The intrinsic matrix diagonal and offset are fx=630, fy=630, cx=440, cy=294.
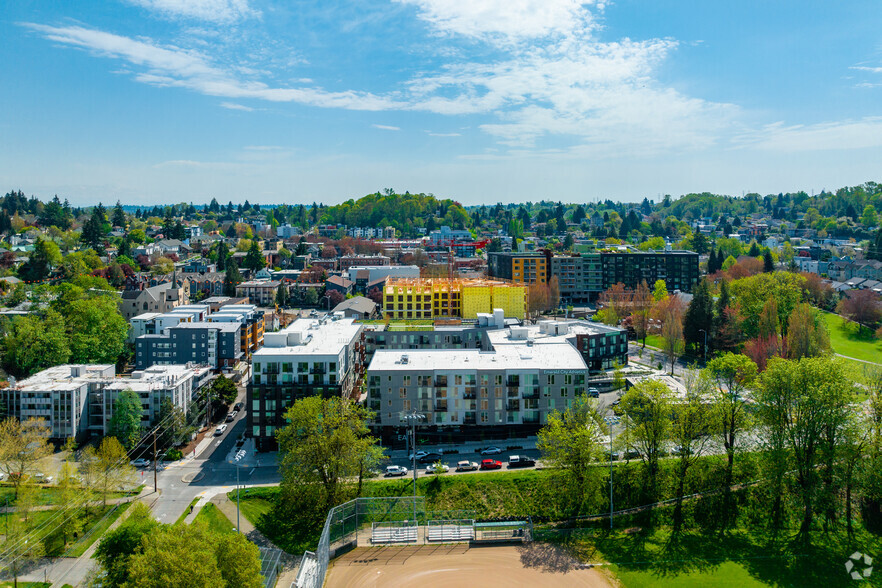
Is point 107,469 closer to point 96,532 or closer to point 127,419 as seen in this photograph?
point 96,532

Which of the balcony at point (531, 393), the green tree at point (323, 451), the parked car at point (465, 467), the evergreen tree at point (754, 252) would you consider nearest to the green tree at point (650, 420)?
the balcony at point (531, 393)

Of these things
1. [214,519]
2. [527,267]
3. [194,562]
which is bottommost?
[214,519]

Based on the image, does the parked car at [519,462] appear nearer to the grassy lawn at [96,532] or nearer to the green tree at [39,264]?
the grassy lawn at [96,532]

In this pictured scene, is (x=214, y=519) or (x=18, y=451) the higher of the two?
(x=18, y=451)

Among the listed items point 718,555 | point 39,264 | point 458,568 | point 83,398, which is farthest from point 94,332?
point 718,555

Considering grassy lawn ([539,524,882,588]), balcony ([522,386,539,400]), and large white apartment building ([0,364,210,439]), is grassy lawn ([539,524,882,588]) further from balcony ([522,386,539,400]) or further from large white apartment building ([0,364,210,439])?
large white apartment building ([0,364,210,439])

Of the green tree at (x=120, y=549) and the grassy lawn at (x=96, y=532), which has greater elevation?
the green tree at (x=120, y=549)

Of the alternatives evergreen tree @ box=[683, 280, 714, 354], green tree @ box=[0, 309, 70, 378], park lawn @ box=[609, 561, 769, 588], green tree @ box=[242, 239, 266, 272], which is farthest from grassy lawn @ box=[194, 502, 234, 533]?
green tree @ box=[242, 239, 266, 272]

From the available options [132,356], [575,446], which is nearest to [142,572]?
[575,446]
